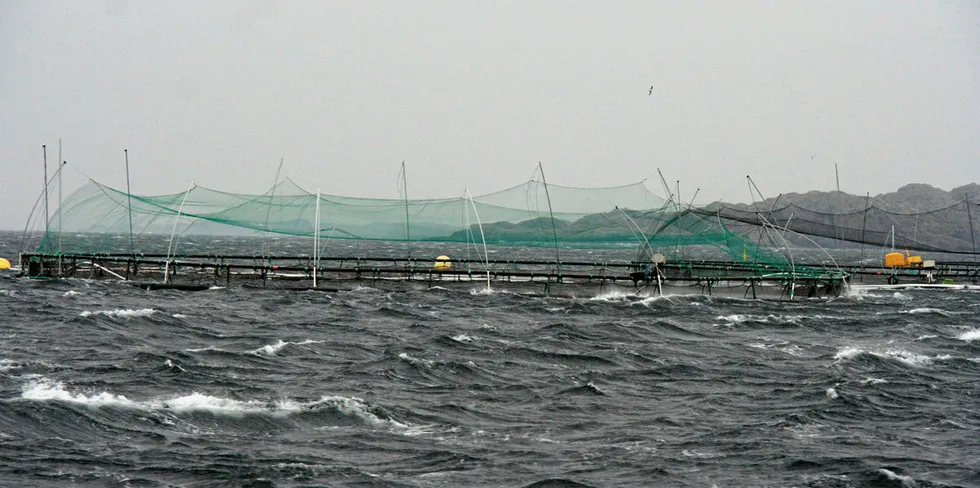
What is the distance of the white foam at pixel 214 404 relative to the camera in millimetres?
19719

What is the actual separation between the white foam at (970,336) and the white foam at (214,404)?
25.3 metres

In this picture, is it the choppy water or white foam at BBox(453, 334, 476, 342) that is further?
white foam at BBox(453, 334, 476, 342)

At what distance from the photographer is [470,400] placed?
→ 21.8 m

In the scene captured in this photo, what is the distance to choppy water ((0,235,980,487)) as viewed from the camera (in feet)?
53.9

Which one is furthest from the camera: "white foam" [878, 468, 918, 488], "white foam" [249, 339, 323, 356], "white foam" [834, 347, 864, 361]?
"white foam" [834, 347, 864, 361]

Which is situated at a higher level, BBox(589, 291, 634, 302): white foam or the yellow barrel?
the yellow barrel

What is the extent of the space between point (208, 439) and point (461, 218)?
3791 centimetres

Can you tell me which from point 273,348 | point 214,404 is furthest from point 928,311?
point 214,404

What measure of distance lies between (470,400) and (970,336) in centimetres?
2380

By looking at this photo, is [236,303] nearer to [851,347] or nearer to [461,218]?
[461,218]

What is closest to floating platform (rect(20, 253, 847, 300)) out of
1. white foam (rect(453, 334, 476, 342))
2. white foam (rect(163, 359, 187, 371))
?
white foam (rect(453, 334, 476, 342))

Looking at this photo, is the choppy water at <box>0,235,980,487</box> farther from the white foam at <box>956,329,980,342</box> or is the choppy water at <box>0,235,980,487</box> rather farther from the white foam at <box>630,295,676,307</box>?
the white foam at <box>630,295,676,307</box>

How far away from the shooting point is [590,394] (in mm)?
22953

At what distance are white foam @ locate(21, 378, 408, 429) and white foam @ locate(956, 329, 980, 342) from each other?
25335 mm
